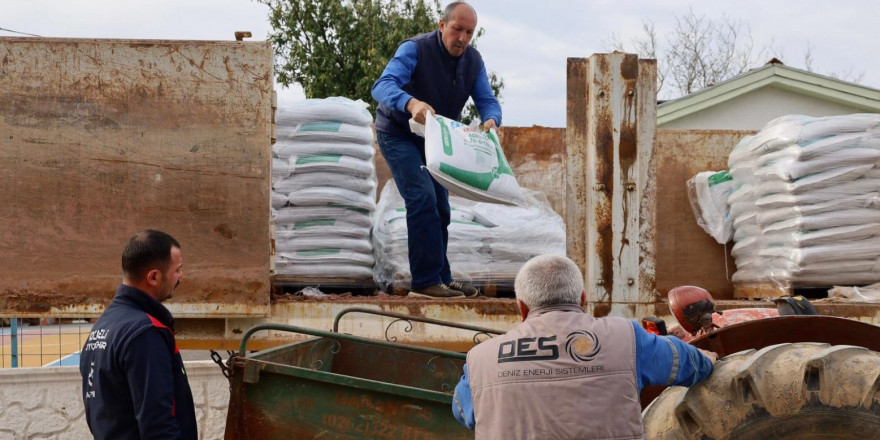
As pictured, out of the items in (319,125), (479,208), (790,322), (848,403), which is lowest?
(848,403)

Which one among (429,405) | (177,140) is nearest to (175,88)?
(177,140)

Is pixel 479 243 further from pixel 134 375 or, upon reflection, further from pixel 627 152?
pixel 134 375

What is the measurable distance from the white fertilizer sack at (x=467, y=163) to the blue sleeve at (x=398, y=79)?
301 millimetres

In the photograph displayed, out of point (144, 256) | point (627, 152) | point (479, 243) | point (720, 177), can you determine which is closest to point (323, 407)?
point (144, 256)

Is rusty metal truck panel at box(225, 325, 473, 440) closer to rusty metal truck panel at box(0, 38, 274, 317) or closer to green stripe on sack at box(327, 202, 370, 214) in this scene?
rusty metal truck panel at box(0, 38, 274, 317)

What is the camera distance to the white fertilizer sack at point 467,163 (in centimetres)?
381

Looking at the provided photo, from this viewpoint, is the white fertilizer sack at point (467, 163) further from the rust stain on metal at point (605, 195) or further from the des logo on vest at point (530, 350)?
the des logo on vest at point (530, 350)

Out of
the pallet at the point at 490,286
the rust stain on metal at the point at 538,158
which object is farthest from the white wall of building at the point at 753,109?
the pallet at the point at 490,286

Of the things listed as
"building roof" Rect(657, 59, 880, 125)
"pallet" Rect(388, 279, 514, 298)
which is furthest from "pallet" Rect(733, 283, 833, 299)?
"building roof" Rect(657, 59, 880, 125)

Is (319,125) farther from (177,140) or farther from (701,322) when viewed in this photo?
(701,322)

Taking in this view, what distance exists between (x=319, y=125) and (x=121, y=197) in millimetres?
1283

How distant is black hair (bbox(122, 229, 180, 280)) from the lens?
2711 mm

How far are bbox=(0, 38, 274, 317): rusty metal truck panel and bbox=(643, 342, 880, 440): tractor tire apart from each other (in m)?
1.94

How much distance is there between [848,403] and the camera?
2492 mm
